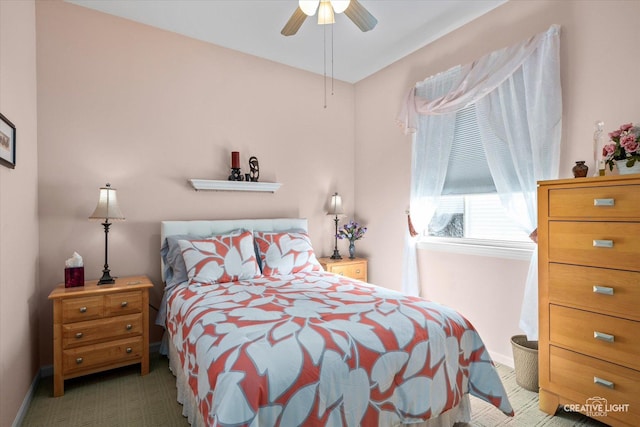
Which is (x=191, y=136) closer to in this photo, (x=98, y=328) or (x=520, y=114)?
(x=98, y=328)

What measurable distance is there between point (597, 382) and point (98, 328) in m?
3.23

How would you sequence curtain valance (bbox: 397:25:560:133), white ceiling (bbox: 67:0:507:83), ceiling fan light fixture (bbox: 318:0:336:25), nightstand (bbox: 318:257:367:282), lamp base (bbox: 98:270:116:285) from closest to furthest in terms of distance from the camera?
ceiling fan light fixture (bbox: 318:0:336:25), curtain valance (bbox: 397:25:560:133), lamp base (bbox: 98:270:116:285), white ceiling (bbox: 67:0:507:83), nightstand (bbox: 318:257:367:282)

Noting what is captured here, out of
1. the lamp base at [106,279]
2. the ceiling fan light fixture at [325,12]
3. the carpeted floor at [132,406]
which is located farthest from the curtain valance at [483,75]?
the lamp base at [106,279]

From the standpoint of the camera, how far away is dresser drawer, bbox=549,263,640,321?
1.69m

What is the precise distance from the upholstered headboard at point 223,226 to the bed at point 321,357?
1.97 ft

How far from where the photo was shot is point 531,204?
2.46 m

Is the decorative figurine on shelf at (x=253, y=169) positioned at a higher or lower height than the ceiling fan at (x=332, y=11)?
lower

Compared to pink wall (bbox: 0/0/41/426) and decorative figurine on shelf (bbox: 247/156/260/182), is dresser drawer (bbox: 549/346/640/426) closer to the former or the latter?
decorative figurine on shelf (bbox: 247/156/260/182)

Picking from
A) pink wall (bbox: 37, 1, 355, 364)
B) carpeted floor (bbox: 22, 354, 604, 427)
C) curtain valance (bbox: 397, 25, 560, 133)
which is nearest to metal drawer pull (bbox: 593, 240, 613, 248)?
carpeted floor (bbox: 22, 354, 604, 427)

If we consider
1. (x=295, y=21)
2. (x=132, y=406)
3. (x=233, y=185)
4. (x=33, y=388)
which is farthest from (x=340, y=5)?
(x=33, y=388)

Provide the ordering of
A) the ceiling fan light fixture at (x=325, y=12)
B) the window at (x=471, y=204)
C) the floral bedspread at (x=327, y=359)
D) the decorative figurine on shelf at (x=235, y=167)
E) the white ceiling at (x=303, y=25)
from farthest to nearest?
the decorative figurine on shelf at (x=235, y=167) < the window at (x=471, y=204) < the white ceiling at (x=303, y=25) < the ceiling fan light fixture at (x=325, y=12) < the floral bedspread at (x=327, y=359)

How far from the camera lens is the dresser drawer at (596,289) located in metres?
1.69

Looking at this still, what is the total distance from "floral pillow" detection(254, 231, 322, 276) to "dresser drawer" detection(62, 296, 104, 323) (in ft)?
4.14

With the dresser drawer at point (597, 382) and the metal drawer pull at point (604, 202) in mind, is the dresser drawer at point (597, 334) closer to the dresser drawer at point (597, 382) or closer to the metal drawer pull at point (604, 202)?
the dresser drawer at point (597, 382)
